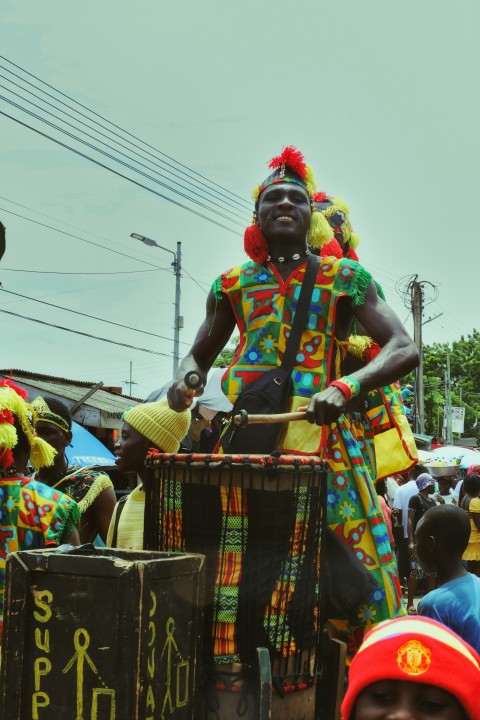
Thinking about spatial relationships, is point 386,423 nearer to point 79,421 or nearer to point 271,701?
point 271,701

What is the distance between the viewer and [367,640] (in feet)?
7.76

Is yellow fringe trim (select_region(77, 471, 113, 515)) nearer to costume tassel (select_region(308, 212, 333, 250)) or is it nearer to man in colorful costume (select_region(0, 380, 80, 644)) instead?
man in colorful costume (select_region(0, 380, 80, 644))

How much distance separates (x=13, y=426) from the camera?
12.4ft

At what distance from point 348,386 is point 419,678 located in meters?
1.18

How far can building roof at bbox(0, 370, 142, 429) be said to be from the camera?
19609mm

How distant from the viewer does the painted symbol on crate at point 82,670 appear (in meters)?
2.34

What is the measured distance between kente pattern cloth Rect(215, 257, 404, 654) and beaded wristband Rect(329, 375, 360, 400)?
0.25 meters

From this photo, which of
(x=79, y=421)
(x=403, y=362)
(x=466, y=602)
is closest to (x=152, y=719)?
(x=403, y=362)

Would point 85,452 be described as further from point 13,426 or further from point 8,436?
point 8,436

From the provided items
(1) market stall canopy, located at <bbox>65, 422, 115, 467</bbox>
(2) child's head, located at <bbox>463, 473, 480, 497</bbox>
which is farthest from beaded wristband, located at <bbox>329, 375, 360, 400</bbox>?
(1) market stall canopy, located at <bbox>65, 422, 115, 467</bbox>

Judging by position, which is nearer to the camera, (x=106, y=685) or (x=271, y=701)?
(x=106, y=685)

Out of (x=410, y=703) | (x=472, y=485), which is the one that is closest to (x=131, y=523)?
(x=410, y=703)

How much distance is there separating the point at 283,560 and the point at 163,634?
2.02ft

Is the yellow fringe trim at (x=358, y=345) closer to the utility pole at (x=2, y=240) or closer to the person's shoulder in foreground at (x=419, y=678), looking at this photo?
the utility pole at (x=2, y=240)
